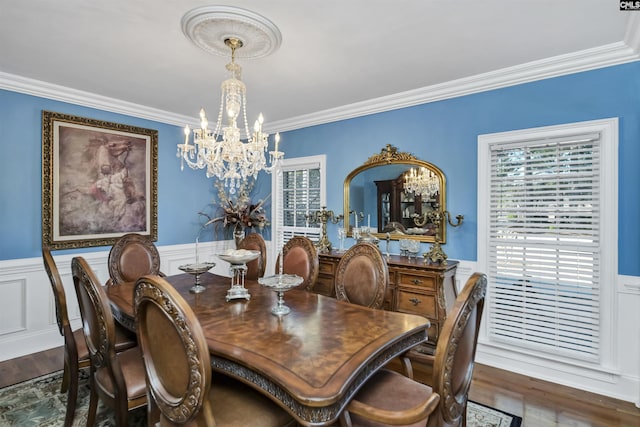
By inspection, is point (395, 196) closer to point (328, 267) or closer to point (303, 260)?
point (328, 267)

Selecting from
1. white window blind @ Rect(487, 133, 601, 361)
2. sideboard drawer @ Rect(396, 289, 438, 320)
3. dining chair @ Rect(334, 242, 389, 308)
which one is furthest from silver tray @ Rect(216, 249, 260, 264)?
white window blind @ Rect(487, 133, 601, 361)

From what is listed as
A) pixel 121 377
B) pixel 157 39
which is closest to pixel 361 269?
pixel 121 377

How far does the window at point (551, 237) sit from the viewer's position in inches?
100

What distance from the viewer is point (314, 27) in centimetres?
221

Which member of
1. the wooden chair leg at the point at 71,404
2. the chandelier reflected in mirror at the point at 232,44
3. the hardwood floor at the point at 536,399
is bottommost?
the hardwood floor at the point at 536,399

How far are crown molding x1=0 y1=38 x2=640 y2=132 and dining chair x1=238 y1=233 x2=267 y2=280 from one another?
184 centimetres

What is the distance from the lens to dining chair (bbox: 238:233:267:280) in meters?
3.30

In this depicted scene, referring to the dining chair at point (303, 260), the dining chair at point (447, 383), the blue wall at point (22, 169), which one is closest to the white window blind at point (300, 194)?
the dining chair at point (303, 260)

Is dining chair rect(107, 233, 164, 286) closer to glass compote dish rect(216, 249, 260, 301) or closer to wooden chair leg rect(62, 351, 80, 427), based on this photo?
wooden chair leg rect(62, 351, 80, 427)

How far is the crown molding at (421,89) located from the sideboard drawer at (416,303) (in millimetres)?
1987

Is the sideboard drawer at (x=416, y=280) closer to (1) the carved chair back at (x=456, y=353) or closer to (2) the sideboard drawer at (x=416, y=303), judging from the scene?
(2) the sideboard drawer at (x=416, y=303)

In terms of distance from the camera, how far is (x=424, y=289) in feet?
9.87

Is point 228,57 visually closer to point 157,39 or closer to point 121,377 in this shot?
point 157,39

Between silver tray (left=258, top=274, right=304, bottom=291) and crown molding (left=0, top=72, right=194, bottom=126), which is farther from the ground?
crown molding (left=0, top=72, right=194, bottom=126)
